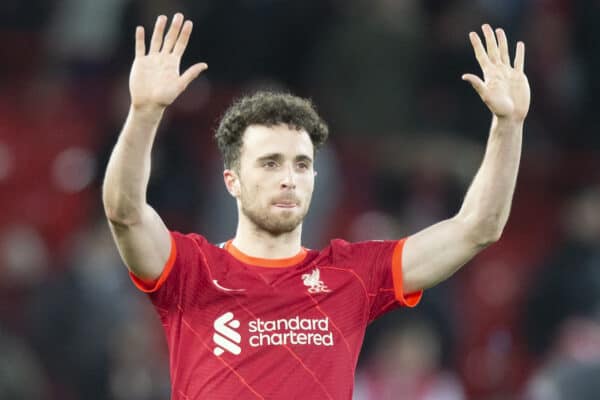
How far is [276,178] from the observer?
5297mm

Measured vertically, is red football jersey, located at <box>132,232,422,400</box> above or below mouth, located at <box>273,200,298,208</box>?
below

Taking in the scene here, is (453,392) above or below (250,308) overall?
below

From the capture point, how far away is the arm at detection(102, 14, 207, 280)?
195 inches

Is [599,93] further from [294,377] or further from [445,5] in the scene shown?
[294,377]

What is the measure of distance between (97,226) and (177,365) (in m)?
5.01

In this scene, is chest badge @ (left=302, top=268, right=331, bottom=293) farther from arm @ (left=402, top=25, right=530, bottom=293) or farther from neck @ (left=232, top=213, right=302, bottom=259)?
arm @ (left=402, top=25, right=530, bottom=293)

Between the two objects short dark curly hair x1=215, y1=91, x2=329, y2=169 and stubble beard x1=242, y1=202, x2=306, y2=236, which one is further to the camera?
short dark curly hair x1=215, y1=91, x2=329, y2=169

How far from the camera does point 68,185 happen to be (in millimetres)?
10656

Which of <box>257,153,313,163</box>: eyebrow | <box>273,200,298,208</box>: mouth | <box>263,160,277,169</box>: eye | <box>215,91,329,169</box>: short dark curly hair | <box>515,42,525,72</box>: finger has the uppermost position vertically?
<box>515,42,525,72</box>: finger

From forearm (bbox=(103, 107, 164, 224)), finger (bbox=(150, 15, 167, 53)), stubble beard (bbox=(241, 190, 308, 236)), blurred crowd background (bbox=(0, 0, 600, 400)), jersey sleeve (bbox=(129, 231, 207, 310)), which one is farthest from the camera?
blurred crowd background (bbox=(0, 0, 600, 400))

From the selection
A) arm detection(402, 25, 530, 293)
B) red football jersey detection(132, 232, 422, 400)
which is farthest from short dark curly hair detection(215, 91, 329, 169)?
arm detection(402, 25, 530, 293)

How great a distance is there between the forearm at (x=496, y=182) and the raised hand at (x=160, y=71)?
1103 mm

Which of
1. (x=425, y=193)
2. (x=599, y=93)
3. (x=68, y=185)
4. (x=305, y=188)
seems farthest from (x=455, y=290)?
(x=305, y=188)

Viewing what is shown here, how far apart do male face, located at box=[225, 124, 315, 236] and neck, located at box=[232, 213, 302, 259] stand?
0.03m
